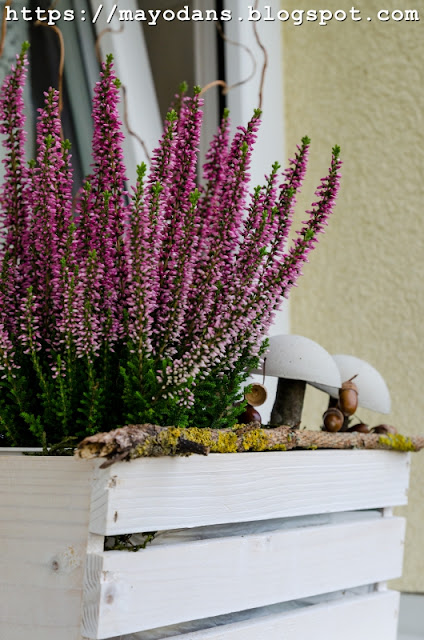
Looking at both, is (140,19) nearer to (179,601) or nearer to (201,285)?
(201,285)

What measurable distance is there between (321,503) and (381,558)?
16 cm

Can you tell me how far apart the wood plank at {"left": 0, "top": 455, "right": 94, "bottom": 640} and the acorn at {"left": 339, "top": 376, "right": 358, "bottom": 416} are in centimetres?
43

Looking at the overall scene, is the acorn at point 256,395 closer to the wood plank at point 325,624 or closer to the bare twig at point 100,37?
the wood plank at point 325,624

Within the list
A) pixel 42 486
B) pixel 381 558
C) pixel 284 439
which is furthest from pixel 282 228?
pixel 381 558

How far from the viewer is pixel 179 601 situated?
65cm

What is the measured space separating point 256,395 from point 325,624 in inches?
10.6

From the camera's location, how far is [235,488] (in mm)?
707

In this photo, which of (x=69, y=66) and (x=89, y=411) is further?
(x=69, y=66)

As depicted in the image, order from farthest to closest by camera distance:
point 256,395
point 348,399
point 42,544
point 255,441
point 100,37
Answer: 1. point 100,37
2. point 348,399
3. point 256,395
4. point 255,441
5. point 42,544

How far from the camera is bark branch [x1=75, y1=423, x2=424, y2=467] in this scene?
1.90ft

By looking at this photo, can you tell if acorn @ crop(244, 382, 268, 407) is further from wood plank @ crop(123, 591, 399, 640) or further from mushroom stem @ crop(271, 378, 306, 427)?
wood plank @ crop(123, 591, 399, 640)

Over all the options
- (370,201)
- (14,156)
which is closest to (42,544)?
(14,156)

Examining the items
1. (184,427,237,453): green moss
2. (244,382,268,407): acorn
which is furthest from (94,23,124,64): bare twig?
(184,427,237,453): green moss

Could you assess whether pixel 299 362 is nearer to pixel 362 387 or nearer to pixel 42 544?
pixel 362 387
